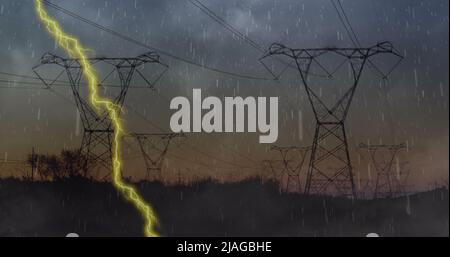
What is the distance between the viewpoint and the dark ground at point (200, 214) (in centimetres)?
4047

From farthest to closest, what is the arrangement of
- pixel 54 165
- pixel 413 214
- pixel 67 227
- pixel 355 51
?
pixel 54 165 < pixel 413 214 < pixel 67 227 < pixel 355 51

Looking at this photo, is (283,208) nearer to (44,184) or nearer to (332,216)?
(332,216)

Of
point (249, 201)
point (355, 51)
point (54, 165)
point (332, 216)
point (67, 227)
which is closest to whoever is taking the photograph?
point (355, 51)

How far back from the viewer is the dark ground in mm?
40469

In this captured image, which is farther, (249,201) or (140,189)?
(249,201)

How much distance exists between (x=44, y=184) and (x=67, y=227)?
36.7 ft

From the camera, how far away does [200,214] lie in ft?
165
